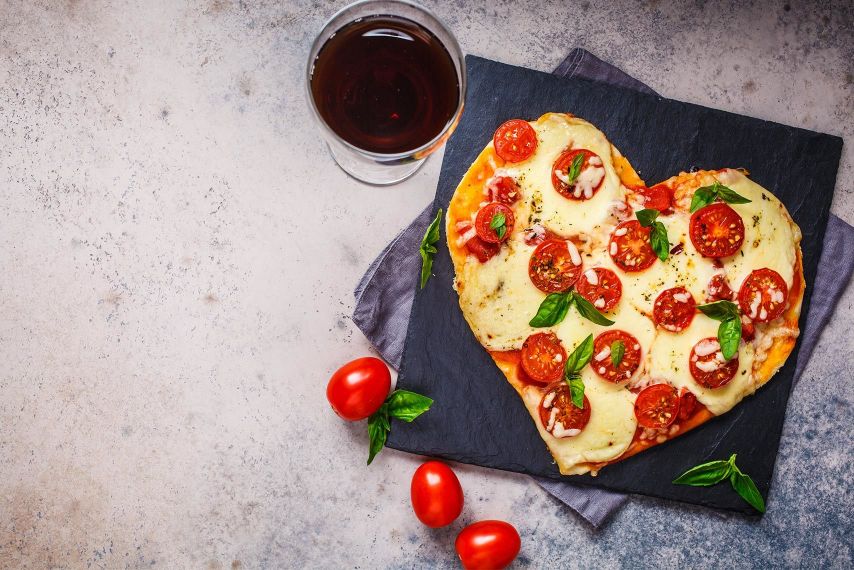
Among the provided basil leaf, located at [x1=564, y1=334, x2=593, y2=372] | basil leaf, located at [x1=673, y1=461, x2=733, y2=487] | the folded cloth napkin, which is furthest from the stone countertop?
basil leaf, located at [x1=564, y1=334, x2=593, y2=372]

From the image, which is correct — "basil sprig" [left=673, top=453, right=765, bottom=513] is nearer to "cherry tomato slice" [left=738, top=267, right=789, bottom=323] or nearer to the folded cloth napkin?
the folded cloth napkin

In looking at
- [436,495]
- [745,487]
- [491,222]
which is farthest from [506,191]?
[745,487]

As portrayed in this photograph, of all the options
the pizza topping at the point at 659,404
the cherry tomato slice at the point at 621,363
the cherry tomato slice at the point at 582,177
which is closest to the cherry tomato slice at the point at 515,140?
the cherry tomato slice at the point at 582,177

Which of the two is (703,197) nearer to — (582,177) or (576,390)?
(582,177)

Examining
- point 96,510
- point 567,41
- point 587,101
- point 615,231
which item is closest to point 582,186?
point 615,231

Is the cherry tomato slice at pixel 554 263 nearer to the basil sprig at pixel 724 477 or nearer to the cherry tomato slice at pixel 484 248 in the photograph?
the cherry tomato slice at pixel 484 248
